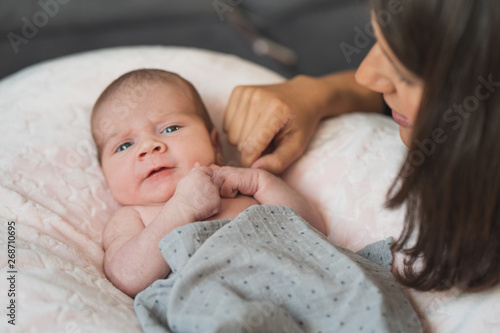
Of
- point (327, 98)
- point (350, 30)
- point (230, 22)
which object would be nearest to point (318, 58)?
point (350, 30)

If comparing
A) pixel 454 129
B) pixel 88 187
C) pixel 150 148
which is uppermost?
pixel 454 129

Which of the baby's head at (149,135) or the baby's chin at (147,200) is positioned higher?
the baby's head at (149,135)

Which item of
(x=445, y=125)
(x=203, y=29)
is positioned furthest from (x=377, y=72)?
(x=203, y=29)

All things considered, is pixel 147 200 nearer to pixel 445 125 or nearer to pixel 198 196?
pixel 198 196

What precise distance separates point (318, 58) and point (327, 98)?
1.36 meters

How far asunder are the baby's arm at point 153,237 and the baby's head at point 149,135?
9 cm

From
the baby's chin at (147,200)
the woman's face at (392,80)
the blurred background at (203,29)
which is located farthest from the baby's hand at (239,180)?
the blurred background at (203,29)

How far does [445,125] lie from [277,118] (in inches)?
19.3

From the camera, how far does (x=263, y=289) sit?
0.80 metres

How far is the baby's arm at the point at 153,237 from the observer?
0.93m

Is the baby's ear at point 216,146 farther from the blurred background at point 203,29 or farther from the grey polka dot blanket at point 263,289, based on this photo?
the blurred background at point 203,29

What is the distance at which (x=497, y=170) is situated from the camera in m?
0.70

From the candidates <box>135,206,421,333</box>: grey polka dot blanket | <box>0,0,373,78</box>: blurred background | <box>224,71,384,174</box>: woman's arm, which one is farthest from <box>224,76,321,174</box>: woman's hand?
<box>0,0,373,78</box>: blurred background

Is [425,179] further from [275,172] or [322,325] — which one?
[275,172]
